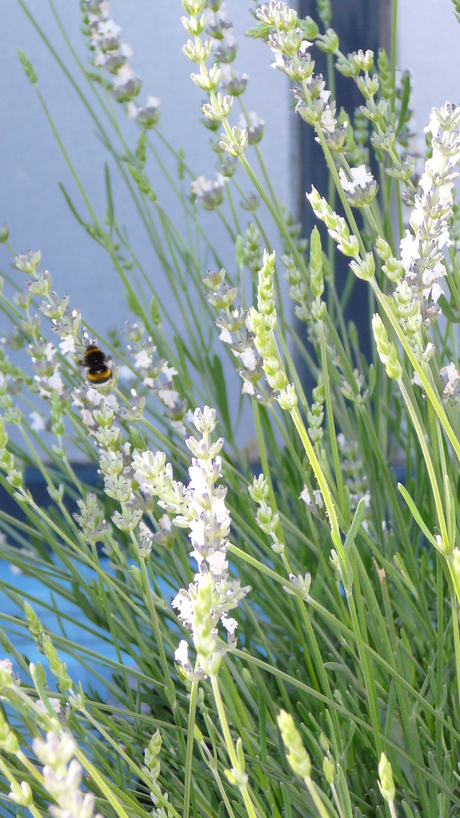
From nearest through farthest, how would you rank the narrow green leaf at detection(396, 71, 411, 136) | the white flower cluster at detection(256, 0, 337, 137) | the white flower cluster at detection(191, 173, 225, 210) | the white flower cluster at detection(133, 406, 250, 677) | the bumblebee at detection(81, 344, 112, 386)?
the white flower cluster at detection(133, 406, 250, 677) < the white flower cluster at detection(256, 0, 337, 137) < the bumblebee at detection(81, 344, 112, 386) < the narrow green leaf at detection(396, 71, 411, 136) < the white flower cluster at detection(191, 173, 225, 210)

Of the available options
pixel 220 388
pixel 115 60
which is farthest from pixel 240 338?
pixel 115 60

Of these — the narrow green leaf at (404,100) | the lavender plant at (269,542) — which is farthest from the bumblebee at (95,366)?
the narrow green leaf at (404,100)

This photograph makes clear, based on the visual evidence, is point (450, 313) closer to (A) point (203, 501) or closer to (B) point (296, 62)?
(B) point (296, 62)

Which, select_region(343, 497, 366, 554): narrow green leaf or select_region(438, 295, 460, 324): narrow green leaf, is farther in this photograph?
select_region(438, 295, 460, 324): narrow green leaf

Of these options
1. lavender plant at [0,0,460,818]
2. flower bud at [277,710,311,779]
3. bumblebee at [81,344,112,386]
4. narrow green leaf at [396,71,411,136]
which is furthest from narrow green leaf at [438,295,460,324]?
flower bud at [277,710,311,779]

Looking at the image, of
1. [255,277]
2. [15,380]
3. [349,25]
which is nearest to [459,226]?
[255,277]

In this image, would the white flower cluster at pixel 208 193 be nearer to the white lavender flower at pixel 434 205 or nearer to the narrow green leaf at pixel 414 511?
the white lavender flower at pixel 434 205

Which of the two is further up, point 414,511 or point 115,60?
point 115,60

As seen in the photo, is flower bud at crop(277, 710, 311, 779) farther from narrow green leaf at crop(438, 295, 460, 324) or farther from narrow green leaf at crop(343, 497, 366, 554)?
narrow green leaf at crop(438, 295, 460, 324)

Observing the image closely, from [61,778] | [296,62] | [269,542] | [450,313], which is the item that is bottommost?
[269,542]
